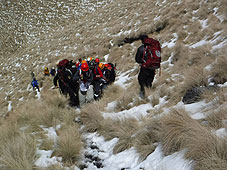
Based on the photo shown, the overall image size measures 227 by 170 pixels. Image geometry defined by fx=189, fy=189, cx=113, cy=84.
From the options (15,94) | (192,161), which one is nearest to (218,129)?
(192,161)

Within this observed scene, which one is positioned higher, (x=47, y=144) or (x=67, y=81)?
(x=67, y=81)

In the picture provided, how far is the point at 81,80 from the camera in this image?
6840mm

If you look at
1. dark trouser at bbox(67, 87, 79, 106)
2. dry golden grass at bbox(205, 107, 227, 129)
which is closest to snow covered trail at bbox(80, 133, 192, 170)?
dry golden grass at bbox(205, 107, 227, 129)

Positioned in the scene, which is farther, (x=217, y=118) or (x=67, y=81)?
(x=67, y=81)

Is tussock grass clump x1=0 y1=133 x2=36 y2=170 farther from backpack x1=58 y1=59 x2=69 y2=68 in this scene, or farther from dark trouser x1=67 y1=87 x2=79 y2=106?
backpack x1=58 y1=59 x2=69 y2=68

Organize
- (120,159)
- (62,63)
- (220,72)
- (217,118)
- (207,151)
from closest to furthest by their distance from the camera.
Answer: (207,151) < (217,118) < (120,159) < (220,72) < (62,63)

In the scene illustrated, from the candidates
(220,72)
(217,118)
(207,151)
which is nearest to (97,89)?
(220,72)

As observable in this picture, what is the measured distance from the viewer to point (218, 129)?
2457mm

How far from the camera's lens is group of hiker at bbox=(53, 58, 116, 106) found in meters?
6.72

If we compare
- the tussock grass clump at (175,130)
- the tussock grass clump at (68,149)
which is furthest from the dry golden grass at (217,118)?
the tussock grass clump at (68,149)

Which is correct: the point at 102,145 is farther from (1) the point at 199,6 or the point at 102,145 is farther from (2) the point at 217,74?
(1) the point at 199,6

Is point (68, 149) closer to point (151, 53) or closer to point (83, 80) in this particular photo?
point (151, 53)

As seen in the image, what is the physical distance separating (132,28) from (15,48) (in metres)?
30.4

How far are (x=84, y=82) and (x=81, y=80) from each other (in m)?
0.13
